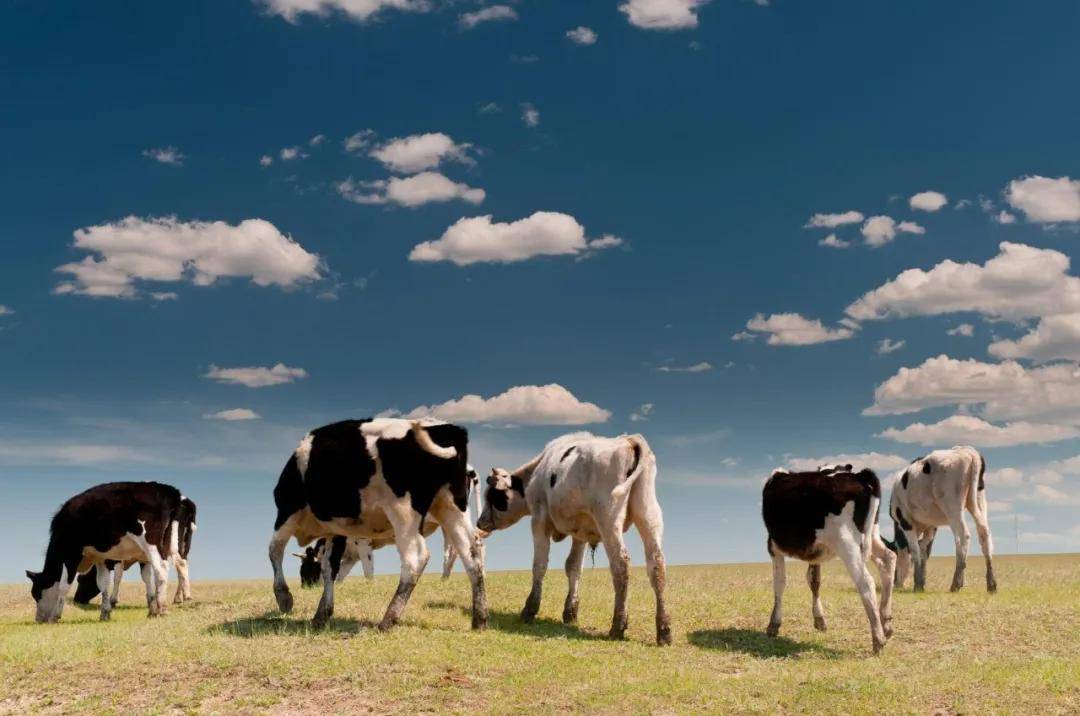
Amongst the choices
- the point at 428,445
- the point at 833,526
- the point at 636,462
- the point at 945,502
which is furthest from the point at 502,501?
the point at 945,502

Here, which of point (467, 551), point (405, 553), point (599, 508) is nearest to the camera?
point (405, 553)

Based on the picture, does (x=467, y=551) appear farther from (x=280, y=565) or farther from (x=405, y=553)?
(x=280, y=565)

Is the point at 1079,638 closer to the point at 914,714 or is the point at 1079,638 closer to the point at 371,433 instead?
the point at 914,714

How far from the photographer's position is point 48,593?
26.7 metres

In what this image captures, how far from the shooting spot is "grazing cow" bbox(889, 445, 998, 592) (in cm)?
3169

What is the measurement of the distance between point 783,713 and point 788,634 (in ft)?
23.3

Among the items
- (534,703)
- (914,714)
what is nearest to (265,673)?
(534,703)

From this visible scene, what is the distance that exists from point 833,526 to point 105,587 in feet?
62.5

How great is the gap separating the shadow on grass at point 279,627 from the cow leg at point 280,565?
0.31 metres

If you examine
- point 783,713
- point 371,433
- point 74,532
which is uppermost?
point 371,433

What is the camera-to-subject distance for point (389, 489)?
1902 centimetres

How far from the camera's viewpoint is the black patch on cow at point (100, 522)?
26281 millimetres

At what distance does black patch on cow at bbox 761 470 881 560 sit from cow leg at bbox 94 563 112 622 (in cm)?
1723

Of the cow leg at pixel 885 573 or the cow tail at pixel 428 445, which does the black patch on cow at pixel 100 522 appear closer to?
the cow tail at pixel 428 445
